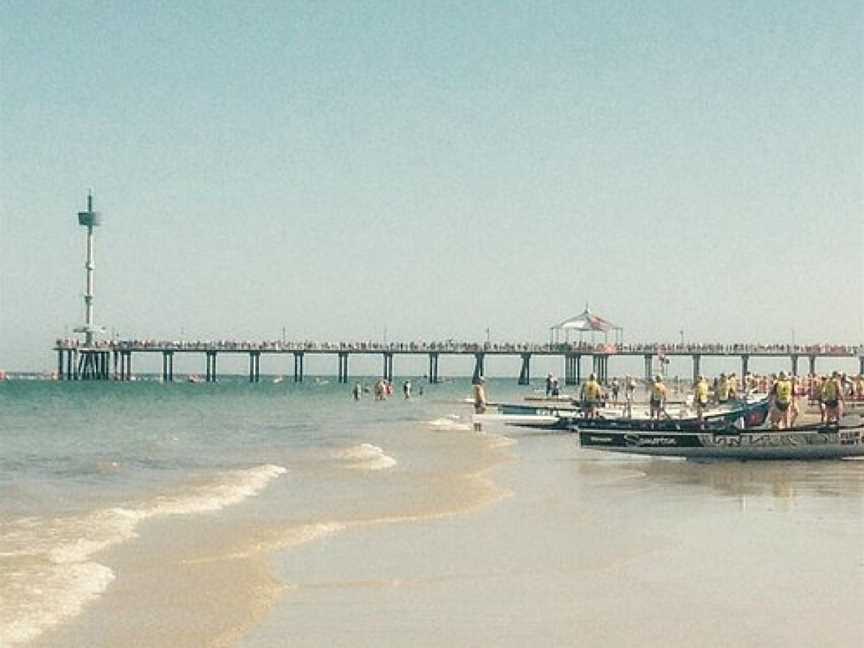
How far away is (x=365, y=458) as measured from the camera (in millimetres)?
25375

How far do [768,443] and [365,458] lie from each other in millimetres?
8701

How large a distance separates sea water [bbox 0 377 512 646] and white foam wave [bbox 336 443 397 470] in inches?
1.6

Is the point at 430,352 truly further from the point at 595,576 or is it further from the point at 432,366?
the point at 595,576

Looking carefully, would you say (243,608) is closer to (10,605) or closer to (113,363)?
(10,605)

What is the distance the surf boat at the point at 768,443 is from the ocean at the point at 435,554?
413 millimetres

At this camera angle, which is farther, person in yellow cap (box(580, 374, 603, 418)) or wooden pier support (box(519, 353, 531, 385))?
wooden pier support (box(519, 353, 531, 385))

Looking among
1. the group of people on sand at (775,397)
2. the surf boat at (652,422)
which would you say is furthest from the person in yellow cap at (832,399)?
the surf boat at (652,422)

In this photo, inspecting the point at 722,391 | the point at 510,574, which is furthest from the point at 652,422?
the point at 722,391

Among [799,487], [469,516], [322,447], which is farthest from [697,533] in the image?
[322,447]

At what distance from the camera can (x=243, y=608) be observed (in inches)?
360

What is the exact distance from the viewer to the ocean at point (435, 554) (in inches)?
332

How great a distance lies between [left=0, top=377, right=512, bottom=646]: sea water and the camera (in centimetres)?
1085

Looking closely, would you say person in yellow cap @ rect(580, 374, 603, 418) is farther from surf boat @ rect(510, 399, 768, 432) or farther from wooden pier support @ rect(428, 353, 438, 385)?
wooden pier support @ rect(428, 353, 438, 385)

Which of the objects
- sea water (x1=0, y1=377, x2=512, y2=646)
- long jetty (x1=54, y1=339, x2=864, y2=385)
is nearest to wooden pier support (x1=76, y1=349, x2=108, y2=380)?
long jetty (x1=54, y1=339, x2=864, y2=385)
